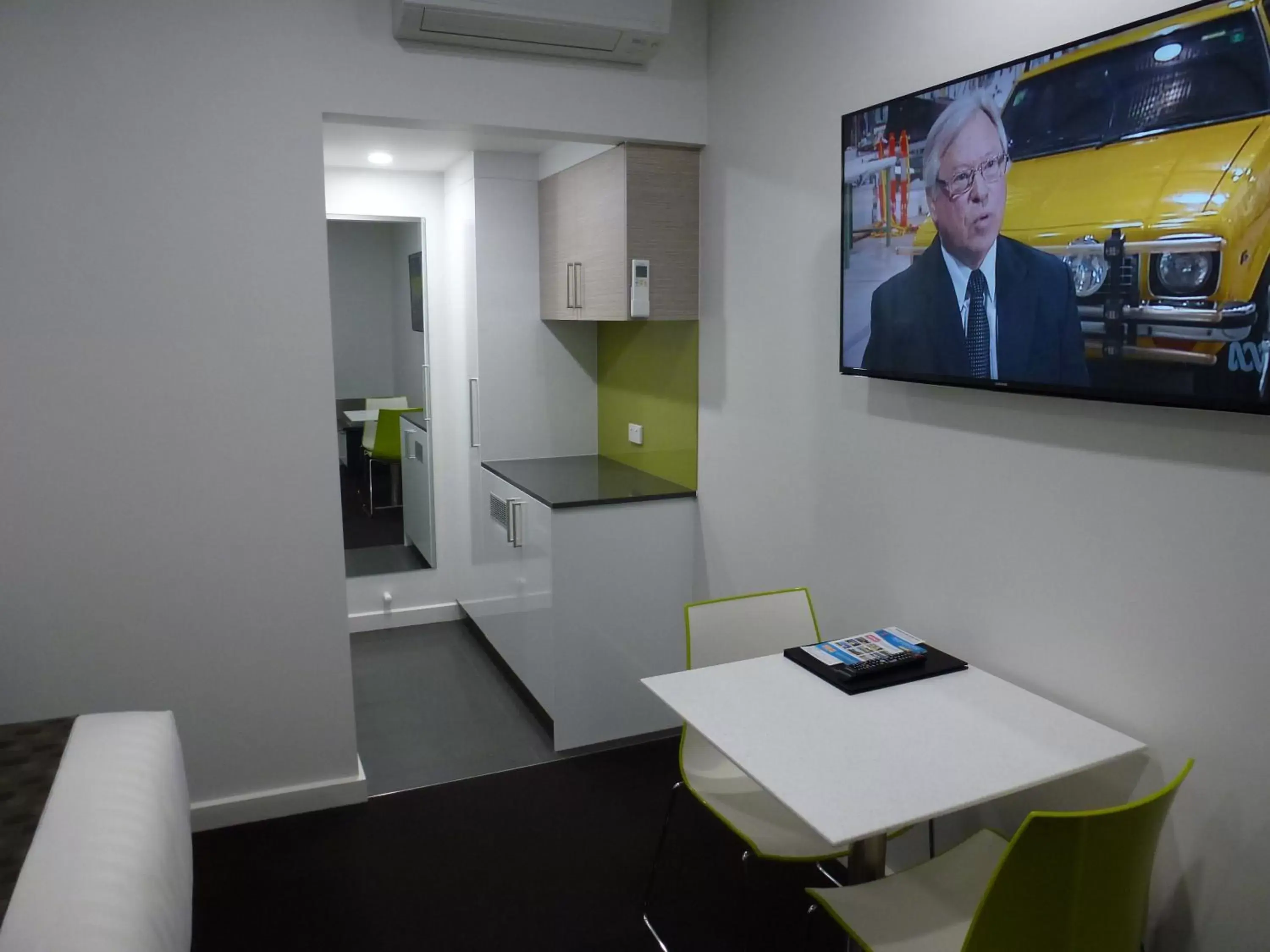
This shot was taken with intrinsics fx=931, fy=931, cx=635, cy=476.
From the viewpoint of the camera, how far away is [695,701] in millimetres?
2061

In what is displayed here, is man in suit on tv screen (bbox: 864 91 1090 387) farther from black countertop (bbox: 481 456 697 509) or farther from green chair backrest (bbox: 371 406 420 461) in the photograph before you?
green chair backrest (bbox: 371 406 420 461)

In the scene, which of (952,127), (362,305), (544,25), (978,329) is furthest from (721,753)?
(362,305)

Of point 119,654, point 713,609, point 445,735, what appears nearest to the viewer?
point 713,609

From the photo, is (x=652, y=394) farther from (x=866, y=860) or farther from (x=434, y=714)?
(x=866, y=860)

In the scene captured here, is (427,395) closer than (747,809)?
No

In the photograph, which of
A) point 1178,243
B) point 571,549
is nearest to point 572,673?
point 571,549

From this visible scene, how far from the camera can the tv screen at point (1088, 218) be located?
1.55 metres

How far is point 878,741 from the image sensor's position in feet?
6.15

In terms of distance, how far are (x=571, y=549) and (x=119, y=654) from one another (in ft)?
4.85

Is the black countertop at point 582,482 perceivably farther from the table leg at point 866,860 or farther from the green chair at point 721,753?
the table leg at point 866,860

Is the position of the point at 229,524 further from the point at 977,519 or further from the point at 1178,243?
the point at 1178,243

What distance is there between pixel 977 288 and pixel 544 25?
1636mm

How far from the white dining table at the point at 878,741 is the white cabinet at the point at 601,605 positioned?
1209 millimetres

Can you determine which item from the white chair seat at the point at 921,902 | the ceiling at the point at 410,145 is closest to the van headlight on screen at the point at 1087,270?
the white chair seat at the point at 921,902
